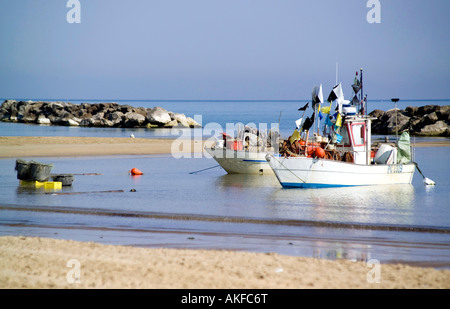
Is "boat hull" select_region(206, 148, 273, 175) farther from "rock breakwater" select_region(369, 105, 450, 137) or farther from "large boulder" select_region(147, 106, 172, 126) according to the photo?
"large boulder" select_region(147, 106, 172, 126)

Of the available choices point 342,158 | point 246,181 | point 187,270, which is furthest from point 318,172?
point 187,270

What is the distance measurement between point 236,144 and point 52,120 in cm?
6354

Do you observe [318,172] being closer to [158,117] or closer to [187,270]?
[187,270]

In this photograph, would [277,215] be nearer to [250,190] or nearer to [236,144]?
[250,190]

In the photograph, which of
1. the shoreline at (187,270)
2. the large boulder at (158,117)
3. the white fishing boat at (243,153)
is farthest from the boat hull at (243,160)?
the large boulder at (158,117)

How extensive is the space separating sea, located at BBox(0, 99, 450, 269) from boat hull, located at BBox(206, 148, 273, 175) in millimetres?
653

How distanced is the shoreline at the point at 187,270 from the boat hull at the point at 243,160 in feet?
55.1

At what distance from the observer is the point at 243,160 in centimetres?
2881

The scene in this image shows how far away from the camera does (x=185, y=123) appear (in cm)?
7900

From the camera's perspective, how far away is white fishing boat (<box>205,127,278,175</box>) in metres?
28.6

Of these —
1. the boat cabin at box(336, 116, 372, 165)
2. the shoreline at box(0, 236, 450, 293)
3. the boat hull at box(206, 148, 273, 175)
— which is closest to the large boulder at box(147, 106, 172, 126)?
the boat hull at box(206, 148, 273, 175)

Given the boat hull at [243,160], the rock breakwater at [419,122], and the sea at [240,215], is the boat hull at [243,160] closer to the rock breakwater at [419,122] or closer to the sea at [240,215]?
the sea at [240,215]
